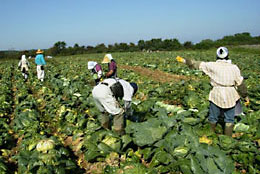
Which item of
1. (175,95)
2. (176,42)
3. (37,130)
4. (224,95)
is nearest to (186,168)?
(224,95)

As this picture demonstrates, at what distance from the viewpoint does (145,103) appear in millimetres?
5473

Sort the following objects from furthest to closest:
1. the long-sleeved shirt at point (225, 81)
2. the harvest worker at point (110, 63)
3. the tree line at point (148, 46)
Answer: the tree line at point (148, 46) → the harvest worker at point (110, 63) → the long-sleeved shirt at point (225, 81)

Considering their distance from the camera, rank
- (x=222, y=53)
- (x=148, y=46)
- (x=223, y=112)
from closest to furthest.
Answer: (x=222, y=53), (x=223, y=112), (x=148, y=46)

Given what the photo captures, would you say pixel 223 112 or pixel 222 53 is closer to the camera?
pixel 222 53

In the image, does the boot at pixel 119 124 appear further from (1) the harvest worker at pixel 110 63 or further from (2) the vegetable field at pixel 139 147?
(1) the harvest worker at pixel 110 63

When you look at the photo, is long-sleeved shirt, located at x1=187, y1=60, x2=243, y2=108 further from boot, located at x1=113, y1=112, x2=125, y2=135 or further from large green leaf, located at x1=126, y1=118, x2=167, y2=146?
boot, located at x1=113, y1=112, x2=125, y2=135

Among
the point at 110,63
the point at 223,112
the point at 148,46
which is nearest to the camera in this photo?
the point at 223,112

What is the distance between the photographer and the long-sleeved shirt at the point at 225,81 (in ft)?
12.0

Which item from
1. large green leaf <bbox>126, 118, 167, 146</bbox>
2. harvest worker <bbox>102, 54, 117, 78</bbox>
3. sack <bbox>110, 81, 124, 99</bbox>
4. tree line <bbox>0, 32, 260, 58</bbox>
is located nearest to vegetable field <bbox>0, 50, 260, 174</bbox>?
large green leaf <bbox>126, 118, 167, 146</bbox>

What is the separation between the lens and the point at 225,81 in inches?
146

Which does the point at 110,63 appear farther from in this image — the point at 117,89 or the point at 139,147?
the point at 139,147

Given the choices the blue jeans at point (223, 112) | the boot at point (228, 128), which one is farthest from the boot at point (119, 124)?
the boot at point (228, 128)

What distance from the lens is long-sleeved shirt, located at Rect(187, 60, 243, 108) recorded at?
12.0 feet

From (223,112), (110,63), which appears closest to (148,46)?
(110,63)
